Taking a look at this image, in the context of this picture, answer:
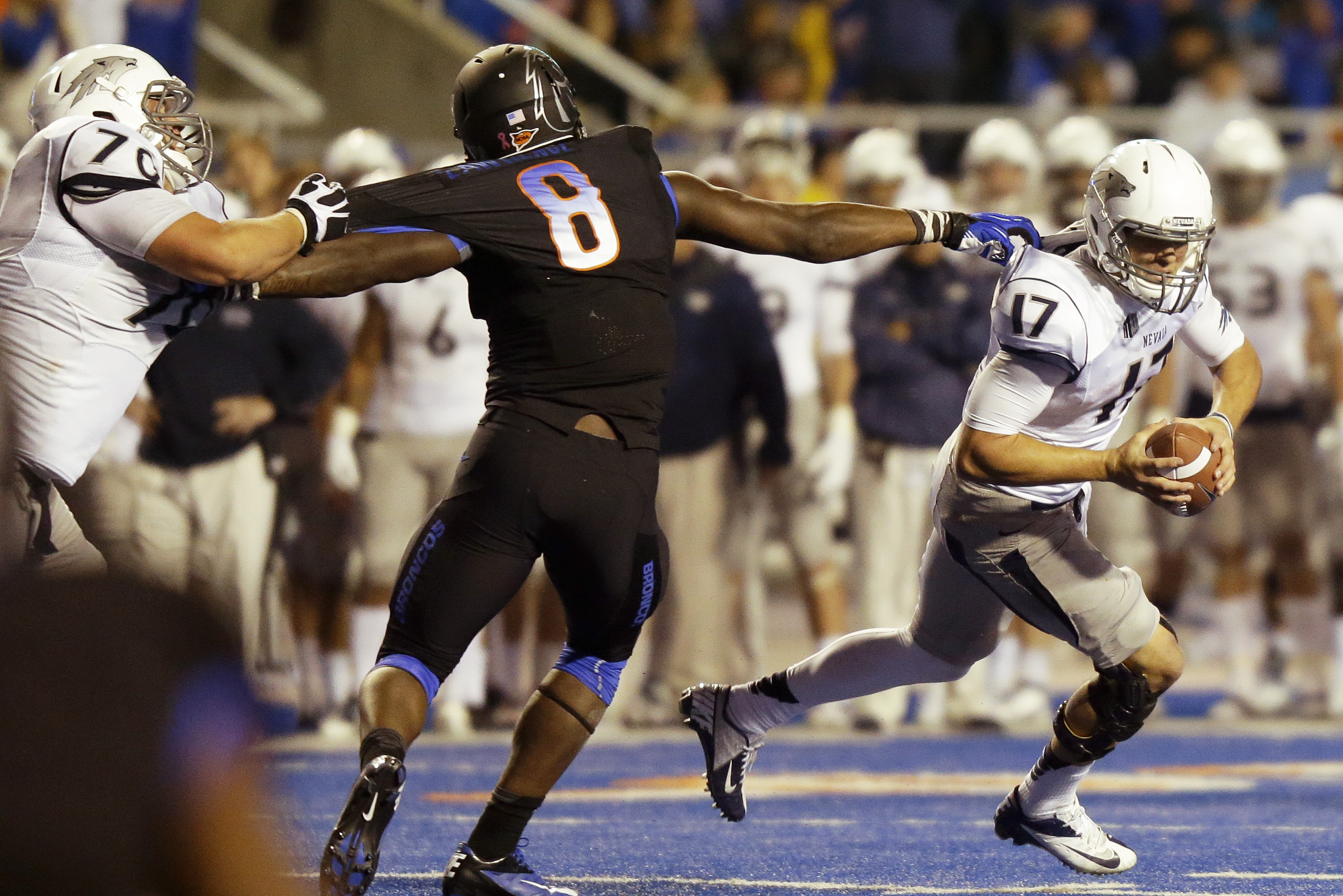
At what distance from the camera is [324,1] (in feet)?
40.9

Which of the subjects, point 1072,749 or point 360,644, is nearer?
point 1072,749

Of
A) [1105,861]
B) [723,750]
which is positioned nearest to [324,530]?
[723,750]

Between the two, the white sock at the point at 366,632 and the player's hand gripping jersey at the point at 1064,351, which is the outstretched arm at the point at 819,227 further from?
the white sock at the point at 366,632

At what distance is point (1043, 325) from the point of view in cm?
465

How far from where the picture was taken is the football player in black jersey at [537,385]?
4.24 meters

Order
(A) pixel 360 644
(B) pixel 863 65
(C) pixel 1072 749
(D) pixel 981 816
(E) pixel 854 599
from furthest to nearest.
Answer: (B) pixel 863 65 < (E) pixel 854 599 < (A) pixel 360 644 < (D) pixel 981 816 < (C) pixel 1072 749

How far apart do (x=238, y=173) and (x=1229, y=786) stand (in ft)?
16.8

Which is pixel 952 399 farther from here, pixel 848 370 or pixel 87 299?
pixel 87 299

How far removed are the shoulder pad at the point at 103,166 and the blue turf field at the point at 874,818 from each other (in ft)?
4.76

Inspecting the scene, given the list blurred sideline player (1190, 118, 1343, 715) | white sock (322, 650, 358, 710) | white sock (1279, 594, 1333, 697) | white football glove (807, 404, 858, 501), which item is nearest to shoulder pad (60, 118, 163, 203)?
white sock (322, 650, 358, 710)

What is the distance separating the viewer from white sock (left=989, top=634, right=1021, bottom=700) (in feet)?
27.9

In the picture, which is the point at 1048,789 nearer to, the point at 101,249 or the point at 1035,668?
the point at 101,249

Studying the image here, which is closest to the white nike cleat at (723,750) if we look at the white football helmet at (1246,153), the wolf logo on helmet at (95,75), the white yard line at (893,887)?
the white yard line at (893,887)

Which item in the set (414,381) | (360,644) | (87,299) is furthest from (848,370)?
(87,299)
